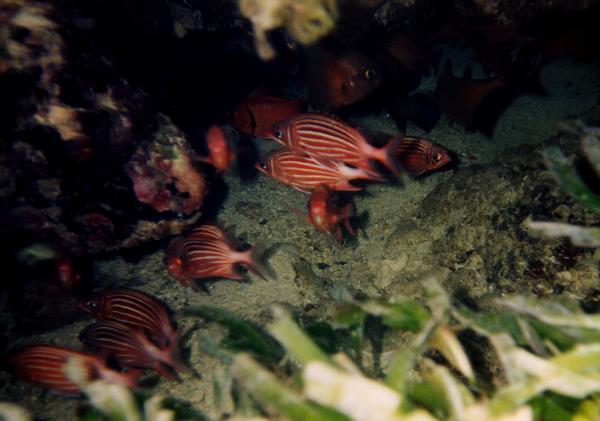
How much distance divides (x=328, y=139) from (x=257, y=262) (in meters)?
1.34

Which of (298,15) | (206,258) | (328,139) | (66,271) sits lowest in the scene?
(66,271)

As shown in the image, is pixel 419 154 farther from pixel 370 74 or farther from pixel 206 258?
pixel 206 258

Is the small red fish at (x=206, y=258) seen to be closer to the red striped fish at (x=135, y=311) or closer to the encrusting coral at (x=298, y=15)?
the red striped fish at (x=135, y=311)

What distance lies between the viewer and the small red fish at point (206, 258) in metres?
3.23

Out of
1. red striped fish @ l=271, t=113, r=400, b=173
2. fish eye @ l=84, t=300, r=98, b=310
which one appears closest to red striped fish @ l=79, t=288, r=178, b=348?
fish eye @ l=84, t=300, r=98, b=310

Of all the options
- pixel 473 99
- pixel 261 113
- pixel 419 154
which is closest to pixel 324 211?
pixel 419 154

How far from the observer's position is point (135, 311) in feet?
9.91

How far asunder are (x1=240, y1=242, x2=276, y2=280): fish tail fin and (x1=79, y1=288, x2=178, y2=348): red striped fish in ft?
2.80

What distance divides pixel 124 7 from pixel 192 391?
13.9 feet

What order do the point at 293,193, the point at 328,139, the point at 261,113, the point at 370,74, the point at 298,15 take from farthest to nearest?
the point at 293,193
the point at 261,113
the point at 370,74
the point at 328,139
the point at 298,15

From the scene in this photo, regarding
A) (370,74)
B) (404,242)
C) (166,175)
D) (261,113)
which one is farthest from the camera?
(261,113)

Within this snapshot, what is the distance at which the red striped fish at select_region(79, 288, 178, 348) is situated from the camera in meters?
2.93

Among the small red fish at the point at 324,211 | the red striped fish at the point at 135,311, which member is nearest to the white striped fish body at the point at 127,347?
the red striped fish at the point at 135,311

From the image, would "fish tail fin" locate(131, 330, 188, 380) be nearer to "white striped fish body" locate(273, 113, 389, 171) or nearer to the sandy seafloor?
the sandy seafloor
